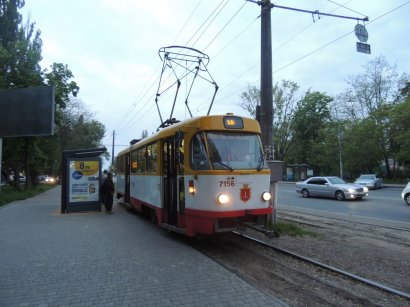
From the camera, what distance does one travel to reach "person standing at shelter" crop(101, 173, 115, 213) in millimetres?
15736

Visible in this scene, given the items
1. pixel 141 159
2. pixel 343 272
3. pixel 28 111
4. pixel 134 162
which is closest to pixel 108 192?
pixel 134 162

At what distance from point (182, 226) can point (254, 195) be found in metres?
1.82

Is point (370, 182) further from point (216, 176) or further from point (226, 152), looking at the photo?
point (216, 176)

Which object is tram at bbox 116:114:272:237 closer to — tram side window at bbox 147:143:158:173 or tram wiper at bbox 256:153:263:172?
tram wiper at bbox 256:153:263:172

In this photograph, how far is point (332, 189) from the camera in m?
23.1

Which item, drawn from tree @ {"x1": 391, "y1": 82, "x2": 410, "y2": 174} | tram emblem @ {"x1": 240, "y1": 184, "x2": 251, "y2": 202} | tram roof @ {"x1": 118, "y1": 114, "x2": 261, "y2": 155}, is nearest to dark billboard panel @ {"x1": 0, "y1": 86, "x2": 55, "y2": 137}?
tram roof @ {"x1": 118, "y1": 114, "x2": 261, "y2": 155}

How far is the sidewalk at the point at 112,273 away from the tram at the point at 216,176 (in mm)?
786

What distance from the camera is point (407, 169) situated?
155ft

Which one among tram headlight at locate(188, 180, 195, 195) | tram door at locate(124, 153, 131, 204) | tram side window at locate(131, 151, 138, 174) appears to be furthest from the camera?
tram door at locate(124, 153, 131, 204)

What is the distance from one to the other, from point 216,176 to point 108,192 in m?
9.41

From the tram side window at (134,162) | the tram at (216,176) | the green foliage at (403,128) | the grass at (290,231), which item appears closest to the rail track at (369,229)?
the grass at (290,231)

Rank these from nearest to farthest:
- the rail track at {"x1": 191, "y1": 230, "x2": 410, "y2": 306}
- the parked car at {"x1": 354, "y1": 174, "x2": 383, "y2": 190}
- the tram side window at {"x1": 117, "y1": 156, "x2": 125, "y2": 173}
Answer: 1. the rail track at {"x1": 191, "y1": 230, "x2": 410, "y2": 306}
2. the tram side window at {"x1": 117, "y1": 156, "x2": 125, "y2": 173}
3. the parked car at {"x1": 354, "y1": 174, "x2": 383, "y2": 190}

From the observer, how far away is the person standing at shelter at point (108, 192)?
15.7 metres

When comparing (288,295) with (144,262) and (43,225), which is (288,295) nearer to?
(144,262)
